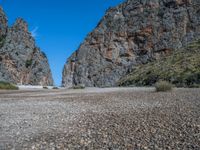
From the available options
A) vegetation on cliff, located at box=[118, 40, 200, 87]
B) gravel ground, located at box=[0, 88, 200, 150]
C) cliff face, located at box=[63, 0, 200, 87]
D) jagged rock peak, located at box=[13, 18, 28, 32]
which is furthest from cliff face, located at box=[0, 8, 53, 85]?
gravel ground, located at box=[0, 88, 200, 150]

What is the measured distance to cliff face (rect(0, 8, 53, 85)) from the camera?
98375 mm

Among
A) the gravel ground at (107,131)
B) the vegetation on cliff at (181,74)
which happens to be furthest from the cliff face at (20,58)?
the gravel ground at (107,131)

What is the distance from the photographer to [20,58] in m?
103

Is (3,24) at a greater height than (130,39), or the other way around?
(3,24)

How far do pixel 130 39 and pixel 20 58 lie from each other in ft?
122

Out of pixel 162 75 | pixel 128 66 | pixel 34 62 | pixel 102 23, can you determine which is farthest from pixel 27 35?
pixel 162 75

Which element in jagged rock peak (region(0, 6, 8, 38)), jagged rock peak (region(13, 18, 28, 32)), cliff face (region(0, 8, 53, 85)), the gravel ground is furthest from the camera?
jagged rock peak (region(13, 18, 28, 32))

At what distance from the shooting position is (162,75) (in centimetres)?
4484

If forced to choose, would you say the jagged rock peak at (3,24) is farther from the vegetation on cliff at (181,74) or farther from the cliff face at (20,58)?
the vegetation on cliff at (181,74)

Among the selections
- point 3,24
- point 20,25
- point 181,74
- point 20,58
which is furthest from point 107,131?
point 20,25

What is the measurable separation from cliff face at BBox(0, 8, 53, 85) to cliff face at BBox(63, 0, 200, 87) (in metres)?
14.1

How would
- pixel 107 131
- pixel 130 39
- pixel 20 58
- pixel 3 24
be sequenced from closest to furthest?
pixel 107 131
pixel 130 39
pixel 20 58
pixel 3 24

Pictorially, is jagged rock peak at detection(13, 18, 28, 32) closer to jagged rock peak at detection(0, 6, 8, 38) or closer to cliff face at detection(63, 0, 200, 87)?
jagged rock peak at detection(0, 6, 8, 38)

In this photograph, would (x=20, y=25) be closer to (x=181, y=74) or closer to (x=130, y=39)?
(x=130, y=39)
